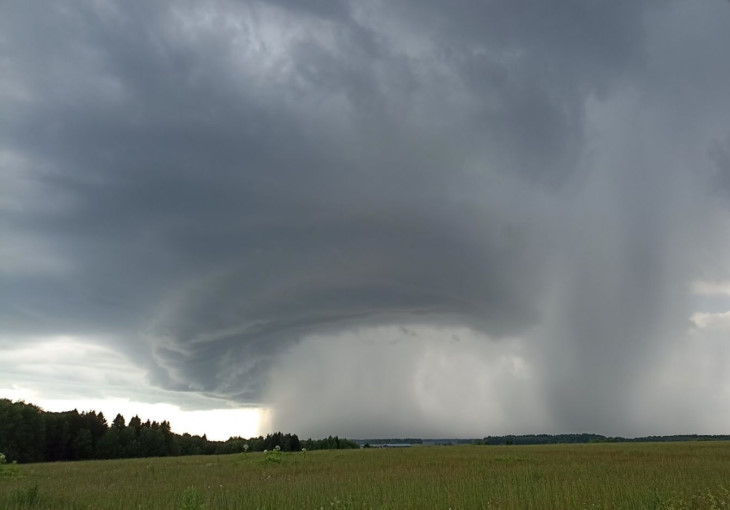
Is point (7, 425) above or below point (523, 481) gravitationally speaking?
above

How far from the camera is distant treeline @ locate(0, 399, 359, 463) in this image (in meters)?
88.0

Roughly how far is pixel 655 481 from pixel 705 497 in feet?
14.7

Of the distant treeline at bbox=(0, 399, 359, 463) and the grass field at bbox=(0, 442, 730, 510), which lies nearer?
the grass field at bbox=(0, 442, 730, 510)

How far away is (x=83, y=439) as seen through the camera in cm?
9919

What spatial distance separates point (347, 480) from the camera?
2252cm

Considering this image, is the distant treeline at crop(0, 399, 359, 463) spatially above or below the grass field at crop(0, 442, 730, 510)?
above

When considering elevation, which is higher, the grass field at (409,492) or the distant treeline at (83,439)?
the distant treeline at (83,439)

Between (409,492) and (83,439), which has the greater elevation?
(83,439)

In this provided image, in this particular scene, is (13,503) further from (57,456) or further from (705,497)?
(57,456)

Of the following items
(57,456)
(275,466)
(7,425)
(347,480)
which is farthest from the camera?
(57,456)

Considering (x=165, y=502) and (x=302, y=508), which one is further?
(x=165, y=502)

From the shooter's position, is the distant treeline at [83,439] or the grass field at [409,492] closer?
the grass field at [409,492]

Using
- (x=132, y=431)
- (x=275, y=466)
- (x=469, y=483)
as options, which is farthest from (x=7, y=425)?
(x=469, y=483)

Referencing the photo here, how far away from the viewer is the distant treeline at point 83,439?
289 feet
